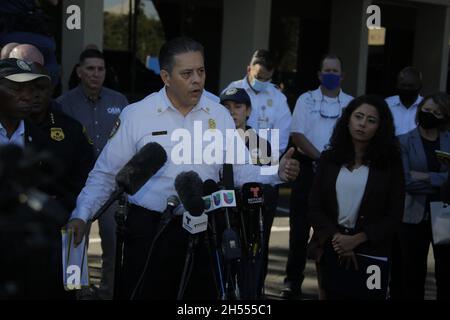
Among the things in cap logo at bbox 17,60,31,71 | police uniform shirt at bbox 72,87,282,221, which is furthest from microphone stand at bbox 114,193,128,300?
cap logo at bbox 17,60,31,71

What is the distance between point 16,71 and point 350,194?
2191mm

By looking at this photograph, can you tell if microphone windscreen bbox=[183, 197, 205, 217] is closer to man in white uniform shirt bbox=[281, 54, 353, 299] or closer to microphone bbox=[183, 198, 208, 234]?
microphone bbox=[183, 198, 208, 234]

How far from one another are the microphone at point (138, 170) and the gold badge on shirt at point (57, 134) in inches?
34.2

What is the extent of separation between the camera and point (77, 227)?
3723mm

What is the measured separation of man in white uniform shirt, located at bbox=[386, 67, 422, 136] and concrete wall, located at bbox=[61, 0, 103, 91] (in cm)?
456

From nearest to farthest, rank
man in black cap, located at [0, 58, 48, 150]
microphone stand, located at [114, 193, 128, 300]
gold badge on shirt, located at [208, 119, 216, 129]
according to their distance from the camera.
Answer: microphone stand, located at [114, 193, 128, 300]
man in black cap, located at [0, 58, 48, 150]
gold badge on shirt, located at [208, 119, 216, 129]

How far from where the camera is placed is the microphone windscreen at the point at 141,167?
336 cm

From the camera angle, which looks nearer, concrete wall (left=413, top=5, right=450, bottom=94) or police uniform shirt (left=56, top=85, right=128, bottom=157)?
police uniform shirt (left=56, top=85, right=128, bottom=157)

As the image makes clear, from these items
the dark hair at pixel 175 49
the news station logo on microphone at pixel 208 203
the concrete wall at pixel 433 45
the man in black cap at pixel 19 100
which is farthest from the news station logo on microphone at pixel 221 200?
the concrete wall at pixel 433 45

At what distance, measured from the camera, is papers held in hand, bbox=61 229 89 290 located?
12.2ft

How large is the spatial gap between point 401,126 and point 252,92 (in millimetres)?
1508

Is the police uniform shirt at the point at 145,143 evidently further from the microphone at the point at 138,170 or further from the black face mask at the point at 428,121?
the black face mask at the point at 428,121
